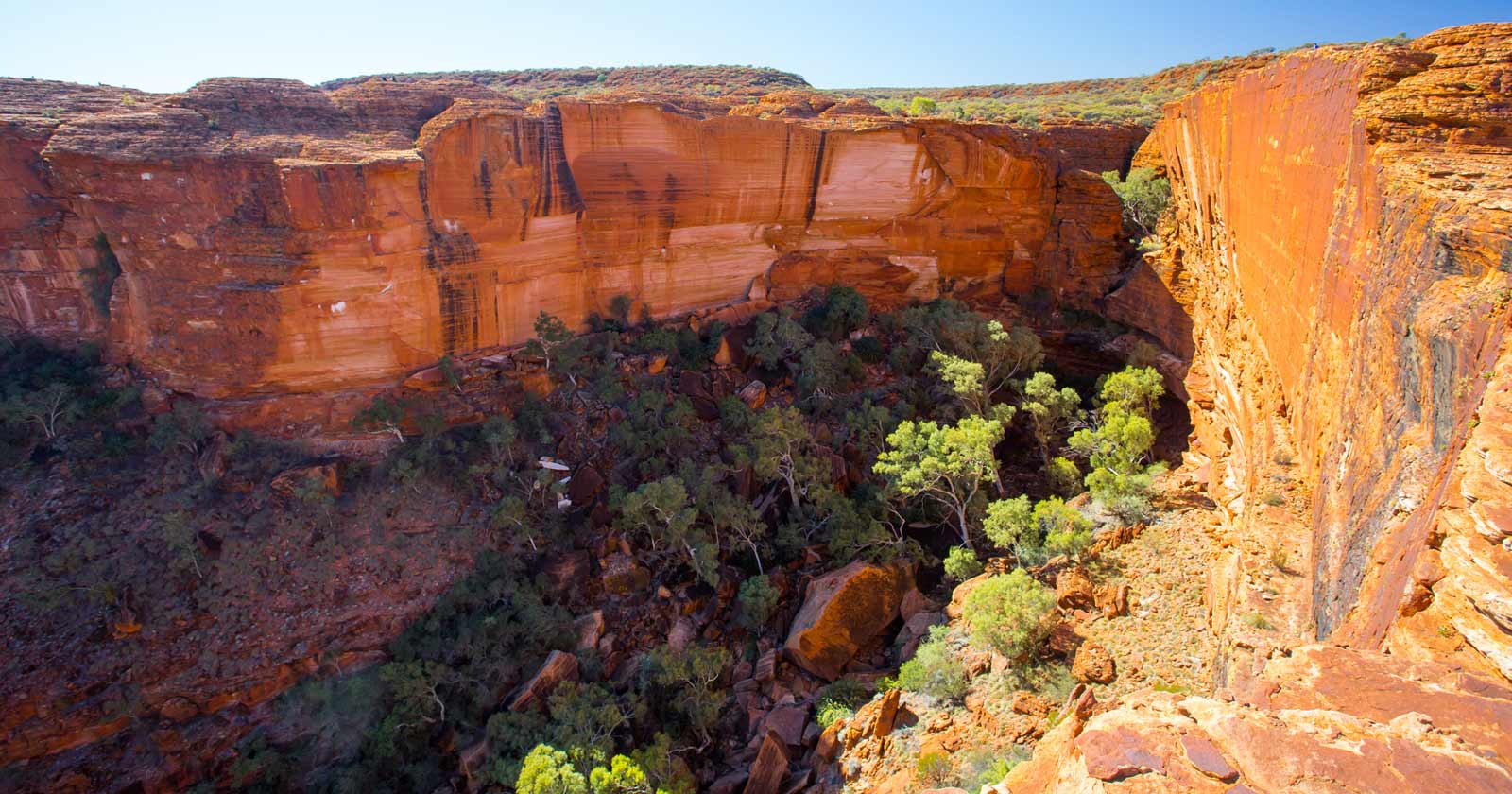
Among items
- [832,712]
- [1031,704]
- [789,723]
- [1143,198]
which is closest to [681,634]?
[789,723]

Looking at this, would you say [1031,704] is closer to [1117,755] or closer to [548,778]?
[1117,755]

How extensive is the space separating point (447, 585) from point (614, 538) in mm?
4029

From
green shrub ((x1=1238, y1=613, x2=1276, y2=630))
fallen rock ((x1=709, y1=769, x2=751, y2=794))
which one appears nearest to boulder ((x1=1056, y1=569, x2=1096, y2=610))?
green shrub ((x1=1238, y1=613, x2=1276, y2=630))

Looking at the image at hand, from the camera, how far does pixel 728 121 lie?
2109 cm

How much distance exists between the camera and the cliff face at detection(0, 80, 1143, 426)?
17.1 metres

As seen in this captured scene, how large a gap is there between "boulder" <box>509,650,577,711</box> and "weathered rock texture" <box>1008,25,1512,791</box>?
36.5ft

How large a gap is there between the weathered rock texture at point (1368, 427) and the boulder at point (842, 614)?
21.0 feet

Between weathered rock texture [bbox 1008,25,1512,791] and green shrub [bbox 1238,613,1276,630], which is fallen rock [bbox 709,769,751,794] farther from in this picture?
green shrub [bbox 1238,613,1276,630]

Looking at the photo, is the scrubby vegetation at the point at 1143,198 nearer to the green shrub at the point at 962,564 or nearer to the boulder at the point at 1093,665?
the green shrub at the point at 962,564

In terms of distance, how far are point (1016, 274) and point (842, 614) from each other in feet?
52.3

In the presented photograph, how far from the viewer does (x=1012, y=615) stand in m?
11.6

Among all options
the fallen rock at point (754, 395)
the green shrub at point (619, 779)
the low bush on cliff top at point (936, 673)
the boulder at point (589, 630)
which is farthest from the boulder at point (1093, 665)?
the fallen rock at point (754, 395)

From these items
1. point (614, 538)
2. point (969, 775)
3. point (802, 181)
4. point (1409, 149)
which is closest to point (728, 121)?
point (802, 181)

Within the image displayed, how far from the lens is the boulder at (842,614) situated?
1480 cm
